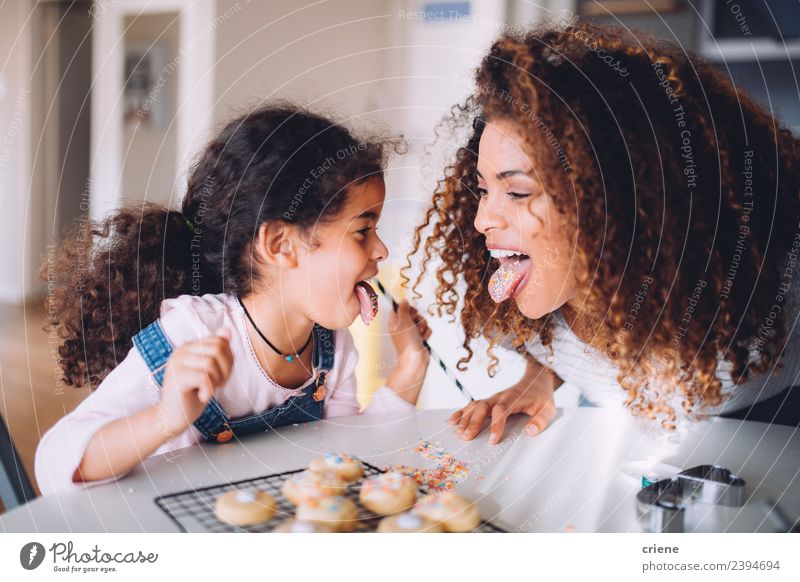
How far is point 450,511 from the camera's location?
67cm

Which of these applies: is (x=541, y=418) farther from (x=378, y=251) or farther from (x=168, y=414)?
(x=168, y=414)

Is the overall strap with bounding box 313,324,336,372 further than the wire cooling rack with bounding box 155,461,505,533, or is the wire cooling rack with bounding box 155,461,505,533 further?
the overall strap with bounding box 313,324,336,372

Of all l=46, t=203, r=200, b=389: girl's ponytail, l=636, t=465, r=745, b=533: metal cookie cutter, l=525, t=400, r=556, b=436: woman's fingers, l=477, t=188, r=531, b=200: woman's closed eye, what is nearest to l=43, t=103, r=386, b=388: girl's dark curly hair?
l=46, t=203, r=200, b=389: girl's ponytail

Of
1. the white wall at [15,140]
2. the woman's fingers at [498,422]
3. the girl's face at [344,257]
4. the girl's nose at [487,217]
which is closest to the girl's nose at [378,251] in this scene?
the girl's face at [344,257]

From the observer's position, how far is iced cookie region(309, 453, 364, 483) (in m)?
0.69

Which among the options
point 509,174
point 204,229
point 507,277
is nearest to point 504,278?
point 507,277

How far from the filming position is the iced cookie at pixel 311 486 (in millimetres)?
Result: 661

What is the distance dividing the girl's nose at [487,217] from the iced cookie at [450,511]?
10.7 inches

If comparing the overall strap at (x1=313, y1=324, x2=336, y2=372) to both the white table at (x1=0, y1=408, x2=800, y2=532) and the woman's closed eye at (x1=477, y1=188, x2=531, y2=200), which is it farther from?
the woman's closed eye at (x1=477, y1=188, x2=531, y2=200)

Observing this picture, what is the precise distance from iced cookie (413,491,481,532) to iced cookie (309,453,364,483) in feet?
0.22

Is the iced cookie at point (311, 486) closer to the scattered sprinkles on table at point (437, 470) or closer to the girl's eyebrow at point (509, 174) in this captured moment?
the scattered sprinkles on table at point (437, 470)

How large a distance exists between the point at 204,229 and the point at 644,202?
0.45 m

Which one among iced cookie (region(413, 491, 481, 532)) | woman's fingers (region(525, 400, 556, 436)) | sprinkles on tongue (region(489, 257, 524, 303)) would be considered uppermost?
sprinkles on tongue (region(489, 257, 524, 303))
